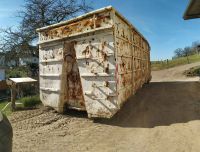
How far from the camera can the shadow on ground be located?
20.9 feet

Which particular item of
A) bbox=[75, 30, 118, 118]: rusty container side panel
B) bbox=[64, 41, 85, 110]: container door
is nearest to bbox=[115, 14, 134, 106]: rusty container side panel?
bbox=[75, 30, 118, 118]: rusty container side panel

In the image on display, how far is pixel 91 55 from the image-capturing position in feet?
21.3

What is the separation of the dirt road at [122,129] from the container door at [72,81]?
0.45 meters

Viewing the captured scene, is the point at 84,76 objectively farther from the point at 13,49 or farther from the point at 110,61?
the point at 13,49

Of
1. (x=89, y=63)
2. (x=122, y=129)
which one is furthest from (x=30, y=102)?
(x=122, y=129)

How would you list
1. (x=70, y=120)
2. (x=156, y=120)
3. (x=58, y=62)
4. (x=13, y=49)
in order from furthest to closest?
(x=13, y=49), (x=58, y=62), (x=70, y=120), (x=156, y=120)

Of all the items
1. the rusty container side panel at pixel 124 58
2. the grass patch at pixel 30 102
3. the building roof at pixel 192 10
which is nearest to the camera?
the rusty container side panel at pixel 124 58

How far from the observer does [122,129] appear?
603 cm

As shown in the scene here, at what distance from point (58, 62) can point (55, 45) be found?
0.60 m

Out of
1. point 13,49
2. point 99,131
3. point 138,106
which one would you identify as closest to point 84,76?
point 99,131

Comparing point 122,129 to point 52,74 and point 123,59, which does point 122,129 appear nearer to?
point 123,59

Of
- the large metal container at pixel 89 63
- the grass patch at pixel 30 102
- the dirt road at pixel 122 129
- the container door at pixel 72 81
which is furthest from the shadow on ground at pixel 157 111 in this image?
the grass patch at pixel 30 102

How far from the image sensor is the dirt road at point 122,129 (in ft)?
16.0

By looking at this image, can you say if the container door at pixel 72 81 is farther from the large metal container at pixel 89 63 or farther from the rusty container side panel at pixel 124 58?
the rusty container side panel at pixel 124 58
